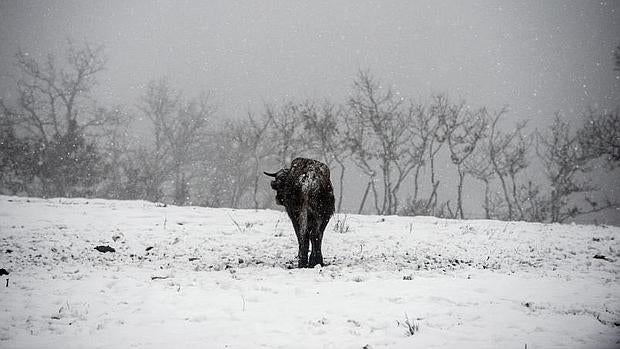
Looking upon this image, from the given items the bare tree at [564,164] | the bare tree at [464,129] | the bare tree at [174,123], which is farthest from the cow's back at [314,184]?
the bare tree at [174,123]

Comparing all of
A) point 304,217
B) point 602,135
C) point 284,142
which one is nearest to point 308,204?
point 304,217

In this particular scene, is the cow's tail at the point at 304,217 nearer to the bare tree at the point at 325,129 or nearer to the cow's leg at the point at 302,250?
the cow's leg at the point at 302,250

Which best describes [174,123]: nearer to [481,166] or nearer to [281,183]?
[481,166]

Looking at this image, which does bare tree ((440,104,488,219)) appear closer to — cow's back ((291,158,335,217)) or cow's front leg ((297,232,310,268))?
cow's back ((291,158,335,217))

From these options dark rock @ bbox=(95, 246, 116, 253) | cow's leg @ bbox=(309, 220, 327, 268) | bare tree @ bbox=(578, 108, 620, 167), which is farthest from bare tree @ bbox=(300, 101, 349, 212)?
dark rock @ bbox=(95, 246, 116, 253)

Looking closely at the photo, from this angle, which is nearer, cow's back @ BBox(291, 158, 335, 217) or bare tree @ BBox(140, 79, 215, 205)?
cow's back @ BBox(291, 158, 335, 217)

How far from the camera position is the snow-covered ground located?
5.01 metres

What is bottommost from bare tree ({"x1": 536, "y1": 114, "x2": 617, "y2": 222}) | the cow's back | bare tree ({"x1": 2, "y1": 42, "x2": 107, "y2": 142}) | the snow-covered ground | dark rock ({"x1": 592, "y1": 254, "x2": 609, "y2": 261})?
the snow-covered ground

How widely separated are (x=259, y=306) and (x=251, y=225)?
26.6ft

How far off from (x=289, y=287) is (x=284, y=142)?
27942 millimetres

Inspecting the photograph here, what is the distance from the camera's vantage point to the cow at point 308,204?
357 inches

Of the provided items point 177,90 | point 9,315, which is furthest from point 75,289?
point 177,90

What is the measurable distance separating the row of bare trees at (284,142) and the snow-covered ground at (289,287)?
16.0m

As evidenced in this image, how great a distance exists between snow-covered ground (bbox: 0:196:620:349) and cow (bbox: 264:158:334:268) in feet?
2.08
